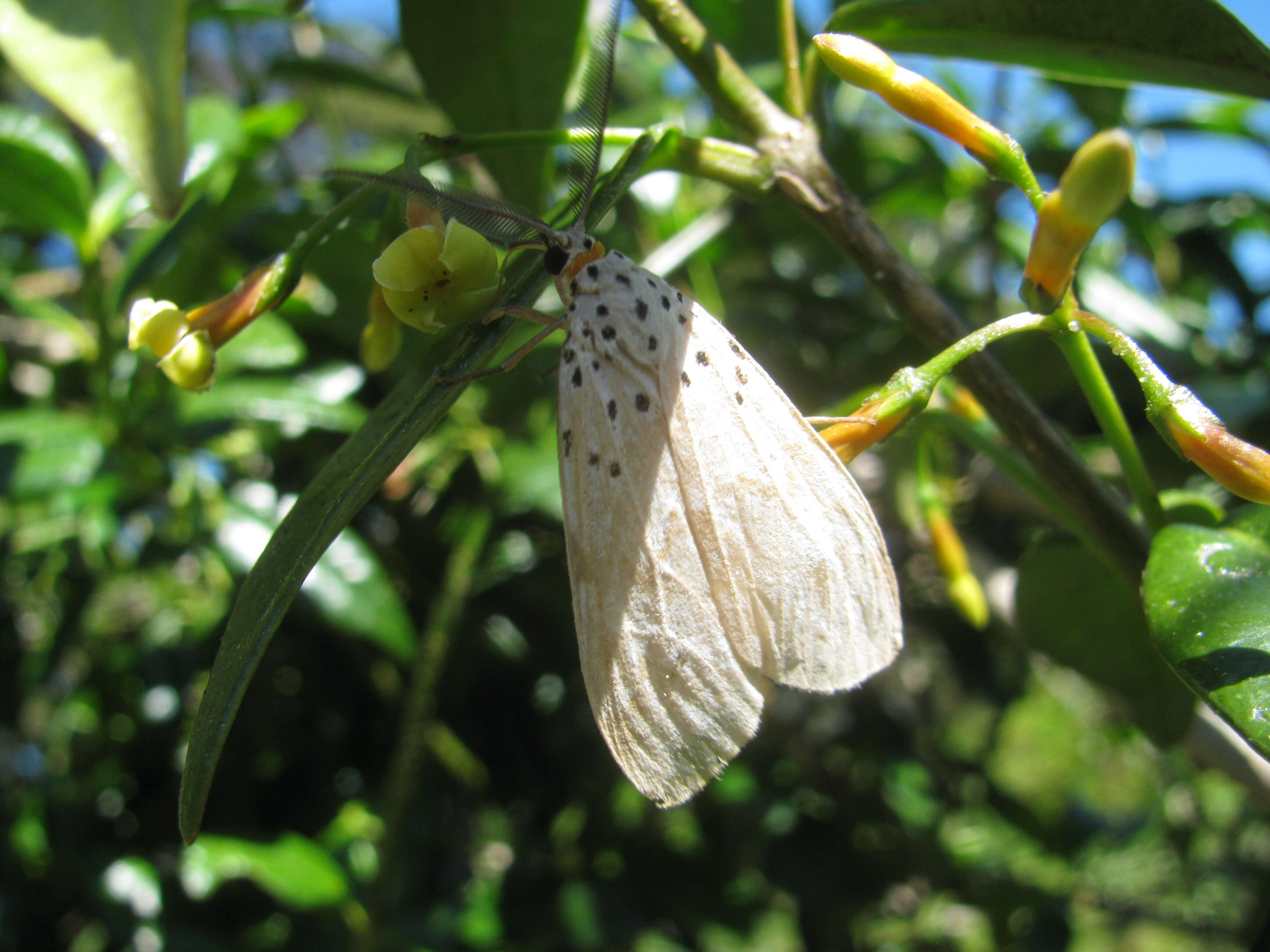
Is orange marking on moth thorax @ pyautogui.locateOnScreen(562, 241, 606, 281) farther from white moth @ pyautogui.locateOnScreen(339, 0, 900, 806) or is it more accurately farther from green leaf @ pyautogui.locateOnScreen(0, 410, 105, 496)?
green leaf @ pyautogui.locateOnScreen(0, 410, 105, 496)

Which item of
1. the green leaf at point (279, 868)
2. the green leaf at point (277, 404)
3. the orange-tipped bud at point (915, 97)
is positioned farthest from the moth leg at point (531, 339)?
the green leaf at point (279, 868)

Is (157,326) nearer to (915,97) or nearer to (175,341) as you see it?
(175,341)

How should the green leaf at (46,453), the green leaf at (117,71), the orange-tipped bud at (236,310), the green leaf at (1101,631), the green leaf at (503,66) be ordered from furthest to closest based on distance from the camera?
the green leaf at (46,453) < the green leaf at (503,66) < the green leaf at (1101,631) < the orange-tipped bud at (236,310) < the green leaf at (117,71)

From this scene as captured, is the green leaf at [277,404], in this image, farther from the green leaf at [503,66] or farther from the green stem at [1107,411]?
the green stem at [1107,411]

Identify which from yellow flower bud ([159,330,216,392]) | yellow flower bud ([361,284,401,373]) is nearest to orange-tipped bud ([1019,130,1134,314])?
yellow flower bud ([361,284,401,373])

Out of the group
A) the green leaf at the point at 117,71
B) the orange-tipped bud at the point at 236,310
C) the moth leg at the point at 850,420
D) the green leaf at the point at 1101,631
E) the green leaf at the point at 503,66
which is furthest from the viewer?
the green leaf at the point at 503,66

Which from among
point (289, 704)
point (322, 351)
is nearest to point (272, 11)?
point (322, 351)

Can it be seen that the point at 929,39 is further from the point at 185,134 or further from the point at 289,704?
the point at 289,704
